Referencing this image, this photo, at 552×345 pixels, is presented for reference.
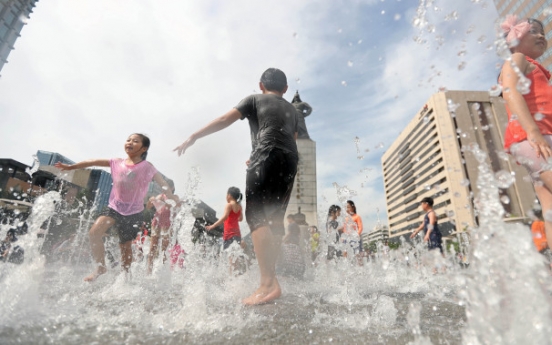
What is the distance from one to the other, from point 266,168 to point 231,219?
10.6 ft

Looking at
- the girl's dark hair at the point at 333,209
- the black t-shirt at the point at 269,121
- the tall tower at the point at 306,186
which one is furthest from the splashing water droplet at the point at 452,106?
the tall tower at the point at 306,186

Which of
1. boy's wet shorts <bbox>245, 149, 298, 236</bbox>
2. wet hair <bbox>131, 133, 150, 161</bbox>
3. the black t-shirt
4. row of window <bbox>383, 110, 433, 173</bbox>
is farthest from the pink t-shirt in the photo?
row of window <bbox>383, 110, 433, 173</bbox>

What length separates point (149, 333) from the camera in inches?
51.2

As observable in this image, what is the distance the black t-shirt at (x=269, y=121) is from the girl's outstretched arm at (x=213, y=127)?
0.26ft

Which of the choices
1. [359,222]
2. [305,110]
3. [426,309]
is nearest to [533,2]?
[305,110]

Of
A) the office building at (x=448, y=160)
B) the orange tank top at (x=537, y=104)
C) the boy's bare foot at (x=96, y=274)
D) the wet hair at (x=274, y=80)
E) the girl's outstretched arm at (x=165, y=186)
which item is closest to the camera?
the orange tank top at (x=537, y=104)

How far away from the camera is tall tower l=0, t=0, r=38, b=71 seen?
38219 millimetres

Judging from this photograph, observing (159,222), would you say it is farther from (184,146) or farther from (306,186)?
(306,186)

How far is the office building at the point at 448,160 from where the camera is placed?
65.4 m

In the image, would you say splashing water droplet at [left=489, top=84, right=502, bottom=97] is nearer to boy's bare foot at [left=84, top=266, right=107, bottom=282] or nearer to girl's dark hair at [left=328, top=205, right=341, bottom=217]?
boy's bare foot at [left=84, top=266, right=107, bottom=282]

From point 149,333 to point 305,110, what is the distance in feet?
43.1

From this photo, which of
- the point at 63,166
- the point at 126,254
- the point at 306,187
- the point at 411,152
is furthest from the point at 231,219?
the point at 411,152

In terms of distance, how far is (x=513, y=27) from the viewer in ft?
7.58

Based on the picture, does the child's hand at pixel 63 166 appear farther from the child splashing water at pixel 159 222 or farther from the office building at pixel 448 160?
the office building at pixel 448 160
